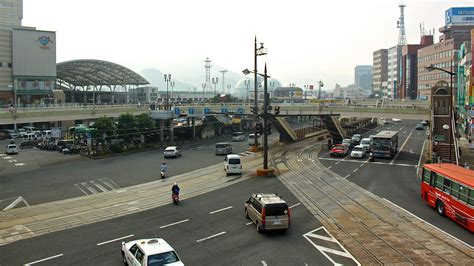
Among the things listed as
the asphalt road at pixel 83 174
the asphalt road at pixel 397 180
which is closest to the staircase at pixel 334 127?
the asphalt road at pixel 397 180

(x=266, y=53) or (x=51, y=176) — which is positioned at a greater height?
(x=266, y=53)

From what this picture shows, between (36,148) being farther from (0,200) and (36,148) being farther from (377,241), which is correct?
(377,241)

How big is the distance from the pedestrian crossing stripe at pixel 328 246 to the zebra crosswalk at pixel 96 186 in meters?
18.2

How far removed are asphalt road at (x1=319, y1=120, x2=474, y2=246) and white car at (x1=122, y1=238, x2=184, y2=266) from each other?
1284 centimetres

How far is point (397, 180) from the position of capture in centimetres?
3481

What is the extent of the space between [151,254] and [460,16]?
15022 centimetres

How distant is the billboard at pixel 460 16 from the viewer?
136 metres

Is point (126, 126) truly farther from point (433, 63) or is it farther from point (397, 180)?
point (433, 63)

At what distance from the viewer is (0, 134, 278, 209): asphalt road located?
104ft

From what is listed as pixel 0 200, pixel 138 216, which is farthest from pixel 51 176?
pixel 138 216

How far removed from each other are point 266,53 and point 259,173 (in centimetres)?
1100

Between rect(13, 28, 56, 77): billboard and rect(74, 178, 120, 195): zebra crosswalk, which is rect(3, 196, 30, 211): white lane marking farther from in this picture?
rect(13, 28, 56, 77): billboard

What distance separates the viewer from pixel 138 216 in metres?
24.1

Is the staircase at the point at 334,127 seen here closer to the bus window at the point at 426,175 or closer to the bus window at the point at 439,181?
the bus window at the point at 426,175
